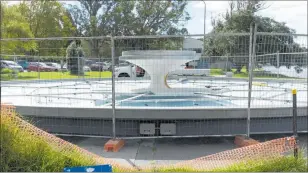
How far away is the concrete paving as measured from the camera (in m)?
5.86

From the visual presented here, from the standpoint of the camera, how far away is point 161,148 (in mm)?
6582

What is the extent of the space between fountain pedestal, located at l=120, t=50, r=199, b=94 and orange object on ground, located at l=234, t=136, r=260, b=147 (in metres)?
2.80

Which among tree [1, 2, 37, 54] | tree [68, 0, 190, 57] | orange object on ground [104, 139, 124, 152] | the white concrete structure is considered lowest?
orange object on ground [104, 139, 124, 152]

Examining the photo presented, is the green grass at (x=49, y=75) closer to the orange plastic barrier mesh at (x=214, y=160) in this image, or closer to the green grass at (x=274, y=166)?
the orange plastic barrier mesh at (x=214, y=160)

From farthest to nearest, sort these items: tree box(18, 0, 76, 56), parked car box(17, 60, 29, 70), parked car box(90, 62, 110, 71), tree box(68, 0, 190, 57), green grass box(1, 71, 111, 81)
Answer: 1. tree box(68, 0, 190, 57)
2. tree box(18, 0, 76, 56)
3. green grass box(1, 71, 111, 81)
4. parked car box(17, 60, 29, 70)
5. parked car box(90, 62, 110, 71)

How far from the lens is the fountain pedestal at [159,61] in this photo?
8.56 m

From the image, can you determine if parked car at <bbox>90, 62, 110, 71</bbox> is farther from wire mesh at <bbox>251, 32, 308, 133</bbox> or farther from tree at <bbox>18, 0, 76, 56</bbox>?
tree at <bbox>18, 0, 76, 56</bbox>

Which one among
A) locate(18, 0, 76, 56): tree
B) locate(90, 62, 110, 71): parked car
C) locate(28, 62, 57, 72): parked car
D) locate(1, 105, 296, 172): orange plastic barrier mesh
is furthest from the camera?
locate(18, 0, 76, 56): tree

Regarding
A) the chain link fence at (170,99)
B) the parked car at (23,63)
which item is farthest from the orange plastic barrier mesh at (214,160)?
the parked car at (23,63)

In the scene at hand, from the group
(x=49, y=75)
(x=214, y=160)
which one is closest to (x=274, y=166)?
(x=214, y=160)

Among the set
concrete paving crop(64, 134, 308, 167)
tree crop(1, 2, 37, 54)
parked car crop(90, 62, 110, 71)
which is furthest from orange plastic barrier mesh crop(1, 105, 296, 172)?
tree crop(1, 2, 37, 54)

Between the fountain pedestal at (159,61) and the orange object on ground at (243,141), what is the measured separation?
2.80 metres

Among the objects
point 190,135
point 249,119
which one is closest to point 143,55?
point 190,135

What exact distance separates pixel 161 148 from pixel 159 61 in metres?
2.91
